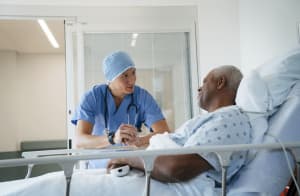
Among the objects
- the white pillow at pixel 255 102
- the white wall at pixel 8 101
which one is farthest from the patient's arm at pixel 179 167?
the white wall at pixel 8 101

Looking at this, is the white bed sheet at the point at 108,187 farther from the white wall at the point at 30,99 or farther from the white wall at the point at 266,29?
the white wall at the point at 30,99

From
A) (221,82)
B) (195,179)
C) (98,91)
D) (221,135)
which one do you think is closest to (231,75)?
(221,82)

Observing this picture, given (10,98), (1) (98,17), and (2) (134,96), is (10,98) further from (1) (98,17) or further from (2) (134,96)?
(2) (134,96)

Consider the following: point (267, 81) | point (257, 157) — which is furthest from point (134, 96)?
point (257, 157)

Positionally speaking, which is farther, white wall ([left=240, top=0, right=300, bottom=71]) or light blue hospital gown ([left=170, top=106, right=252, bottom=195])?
white wall ([left=240, top=0, right=300, bottom=71])

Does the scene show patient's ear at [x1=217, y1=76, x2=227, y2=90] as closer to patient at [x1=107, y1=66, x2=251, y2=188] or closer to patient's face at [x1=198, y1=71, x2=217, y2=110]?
patient's face at [x1=198, y1=71, x2=217, y2=110]

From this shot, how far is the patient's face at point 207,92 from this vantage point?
1.42 meters

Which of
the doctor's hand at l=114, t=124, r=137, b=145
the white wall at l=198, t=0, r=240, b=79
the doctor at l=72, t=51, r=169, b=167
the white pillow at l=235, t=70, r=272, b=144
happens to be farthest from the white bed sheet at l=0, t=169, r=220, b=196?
the white wall at l=198, t=0, r=240, b=79

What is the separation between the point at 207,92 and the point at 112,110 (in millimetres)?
665

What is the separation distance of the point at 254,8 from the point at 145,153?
1867 millimetres

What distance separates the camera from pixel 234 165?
1074 mm

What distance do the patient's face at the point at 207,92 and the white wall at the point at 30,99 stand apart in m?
3.56

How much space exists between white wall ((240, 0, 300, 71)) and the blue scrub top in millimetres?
820

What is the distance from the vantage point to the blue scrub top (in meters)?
1.84
